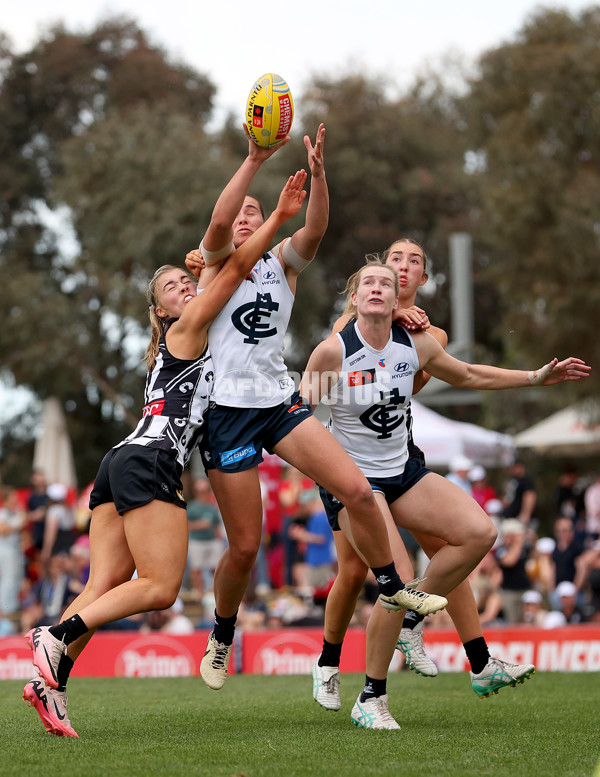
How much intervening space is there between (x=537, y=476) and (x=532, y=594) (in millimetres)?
12768

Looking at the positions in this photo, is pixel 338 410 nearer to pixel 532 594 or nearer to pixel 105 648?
pixel 105 648

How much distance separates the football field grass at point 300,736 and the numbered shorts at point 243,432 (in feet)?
4.78

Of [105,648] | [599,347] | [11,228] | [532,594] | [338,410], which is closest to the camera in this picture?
[338,410]

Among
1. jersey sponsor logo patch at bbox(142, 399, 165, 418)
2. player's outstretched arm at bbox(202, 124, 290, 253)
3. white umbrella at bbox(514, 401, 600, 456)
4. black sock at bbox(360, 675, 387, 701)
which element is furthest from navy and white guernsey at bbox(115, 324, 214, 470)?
white umbrella at bbox(514, 401, 600, 456)

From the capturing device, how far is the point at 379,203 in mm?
31062

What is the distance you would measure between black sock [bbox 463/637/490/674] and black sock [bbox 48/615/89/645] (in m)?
2.48

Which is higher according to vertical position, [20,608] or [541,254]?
[541,254]

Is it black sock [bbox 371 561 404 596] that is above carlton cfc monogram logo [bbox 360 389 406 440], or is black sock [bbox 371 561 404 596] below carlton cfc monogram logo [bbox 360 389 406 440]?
below

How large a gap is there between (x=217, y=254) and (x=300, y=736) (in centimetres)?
262

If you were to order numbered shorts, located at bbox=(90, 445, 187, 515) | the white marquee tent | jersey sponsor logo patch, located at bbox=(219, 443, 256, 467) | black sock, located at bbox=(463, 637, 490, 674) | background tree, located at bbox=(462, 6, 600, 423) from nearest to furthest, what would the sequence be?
1. numbered shorts, located at bbox=(90, 445, 187, 515)
2. jersey sponsor logo patch, located at bbox=(219, 443, 256, 467)
3. black sock, located at bbox=(463, 637, 490, 674)
4. the white marquee tent
5. background tree, located at bbox=(462, 6, 600, 423)

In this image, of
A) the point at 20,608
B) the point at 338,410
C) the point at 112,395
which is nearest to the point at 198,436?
the point at 338,410

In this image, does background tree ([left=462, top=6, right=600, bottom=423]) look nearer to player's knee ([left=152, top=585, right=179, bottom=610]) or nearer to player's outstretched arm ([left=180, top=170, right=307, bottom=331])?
player's outstretched arm ([left=180, top=170, right=307, bottom=331])

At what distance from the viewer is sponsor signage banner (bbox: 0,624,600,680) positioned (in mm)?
11789

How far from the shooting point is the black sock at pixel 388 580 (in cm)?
600
